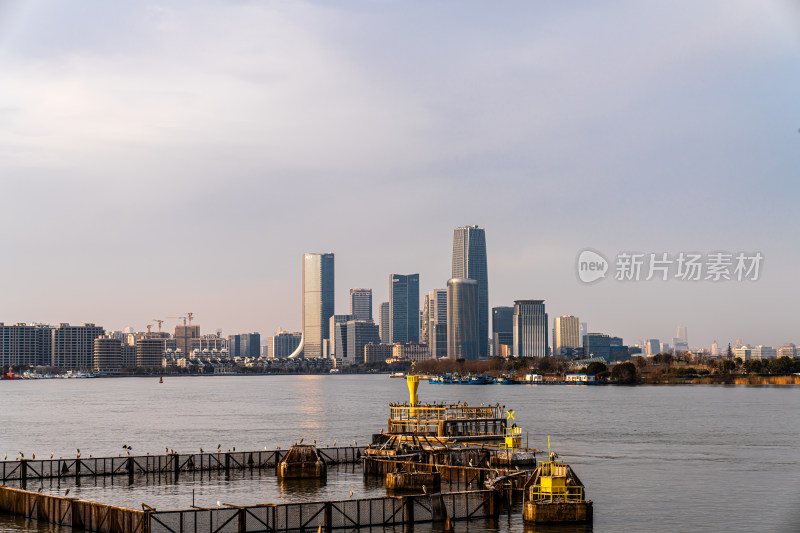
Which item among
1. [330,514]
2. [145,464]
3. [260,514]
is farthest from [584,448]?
[260,514]

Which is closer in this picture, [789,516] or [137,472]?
[789,516]

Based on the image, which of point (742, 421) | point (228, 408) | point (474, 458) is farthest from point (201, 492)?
point (228, 408)

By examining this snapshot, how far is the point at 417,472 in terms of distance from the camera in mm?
55969

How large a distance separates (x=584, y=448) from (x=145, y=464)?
1650 inches

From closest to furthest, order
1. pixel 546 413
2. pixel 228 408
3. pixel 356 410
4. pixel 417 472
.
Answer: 1. pixel 417 472
2. pixel 546 413
3. pixel 356 410
4. pixel 228 408

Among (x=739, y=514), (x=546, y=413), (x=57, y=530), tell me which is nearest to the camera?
(x=57, y=530)

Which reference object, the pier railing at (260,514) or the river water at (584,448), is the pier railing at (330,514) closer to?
the pier railing at (260,514)

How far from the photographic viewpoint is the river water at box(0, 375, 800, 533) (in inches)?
2057

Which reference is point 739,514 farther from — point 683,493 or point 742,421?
point 742,421

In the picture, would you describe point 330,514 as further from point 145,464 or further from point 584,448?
point 584,448

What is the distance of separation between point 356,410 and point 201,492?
346ft

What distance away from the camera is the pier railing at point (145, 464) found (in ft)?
206

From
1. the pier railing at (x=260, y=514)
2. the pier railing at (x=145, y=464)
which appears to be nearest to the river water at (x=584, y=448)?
the pier railing at (x=260, y=514)

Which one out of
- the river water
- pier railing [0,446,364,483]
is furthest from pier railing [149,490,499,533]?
pier railing [0,446,364,483]
